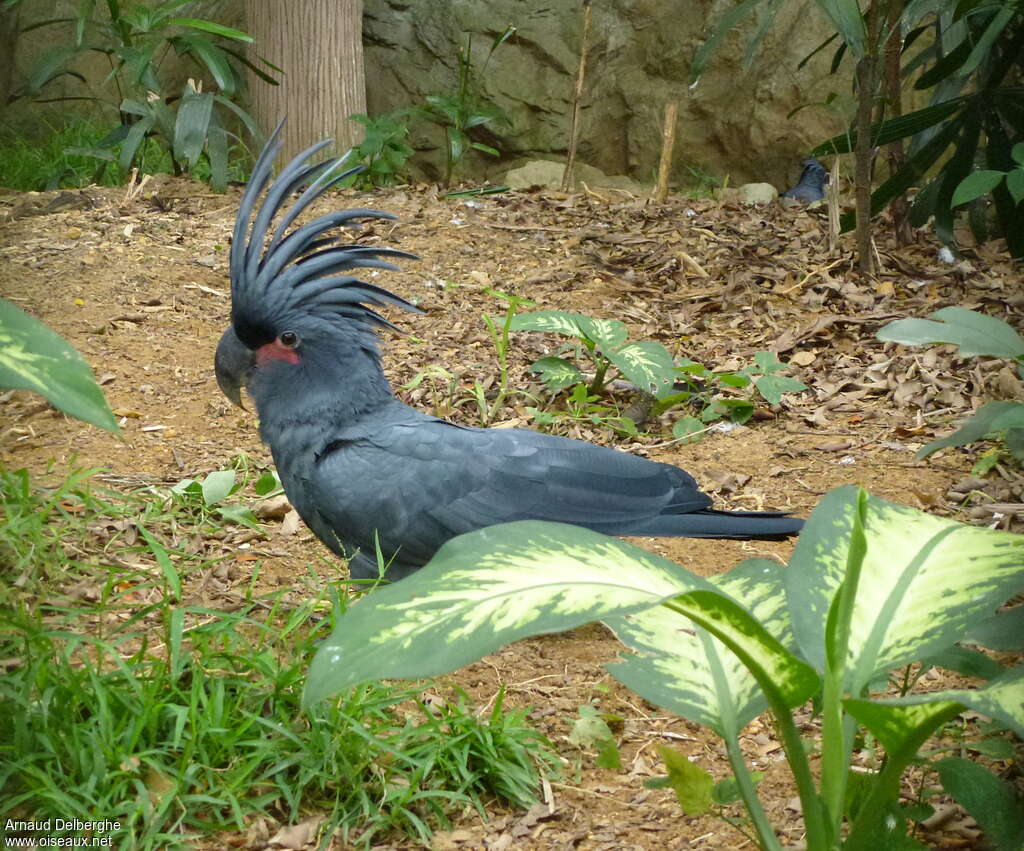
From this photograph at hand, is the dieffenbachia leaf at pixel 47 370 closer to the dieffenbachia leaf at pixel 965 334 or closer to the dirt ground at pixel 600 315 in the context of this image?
the dirt ground at pixel 600 315

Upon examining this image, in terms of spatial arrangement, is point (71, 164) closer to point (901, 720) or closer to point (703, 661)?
point (703, 661)

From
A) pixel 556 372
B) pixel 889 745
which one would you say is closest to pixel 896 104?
pixel 556 372

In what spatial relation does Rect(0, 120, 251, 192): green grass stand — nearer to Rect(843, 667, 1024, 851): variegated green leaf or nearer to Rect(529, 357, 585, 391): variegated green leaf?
Rect(529, 357, 585, 391): variegated green leaf

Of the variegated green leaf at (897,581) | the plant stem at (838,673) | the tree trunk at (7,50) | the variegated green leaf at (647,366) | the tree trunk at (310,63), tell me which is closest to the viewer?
the plant stem at (838,673)

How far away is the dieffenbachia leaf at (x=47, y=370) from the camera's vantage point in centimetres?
123

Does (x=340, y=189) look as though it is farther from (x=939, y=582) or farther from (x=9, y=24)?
(x=939, y=582)

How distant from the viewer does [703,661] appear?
1712 mm

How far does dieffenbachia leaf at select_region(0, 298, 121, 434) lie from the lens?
123cm

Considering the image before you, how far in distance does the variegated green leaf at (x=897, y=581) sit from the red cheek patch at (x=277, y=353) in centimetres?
171

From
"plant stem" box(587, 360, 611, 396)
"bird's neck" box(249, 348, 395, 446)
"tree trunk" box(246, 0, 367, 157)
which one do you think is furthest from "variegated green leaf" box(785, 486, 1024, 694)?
"tree trunk" box(246, 0, 367, 157)

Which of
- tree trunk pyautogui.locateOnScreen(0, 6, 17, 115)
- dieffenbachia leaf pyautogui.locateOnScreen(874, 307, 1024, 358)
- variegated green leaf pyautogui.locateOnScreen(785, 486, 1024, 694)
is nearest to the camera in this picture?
variegated green leaf pyautogui.locateOnScreen(785, 486, 1024, 694)

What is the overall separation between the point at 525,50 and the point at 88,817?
845 centimetres

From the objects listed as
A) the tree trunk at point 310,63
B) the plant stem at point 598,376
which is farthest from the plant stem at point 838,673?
the tree trunk at point 310,63

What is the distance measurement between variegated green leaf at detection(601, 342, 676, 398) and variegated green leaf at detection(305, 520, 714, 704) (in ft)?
7.17
